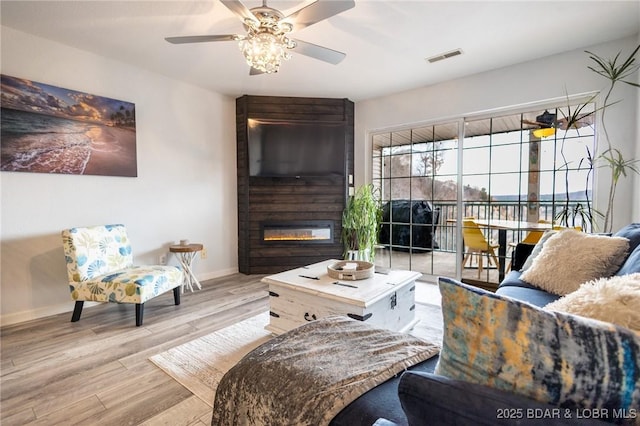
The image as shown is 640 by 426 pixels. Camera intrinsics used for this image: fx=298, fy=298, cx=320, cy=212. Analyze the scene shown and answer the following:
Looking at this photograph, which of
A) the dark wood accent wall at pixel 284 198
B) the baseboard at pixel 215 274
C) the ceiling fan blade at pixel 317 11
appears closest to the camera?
the ceiling fan blade at pixel 317 11

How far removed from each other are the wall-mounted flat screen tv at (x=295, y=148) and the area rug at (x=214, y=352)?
214 cm

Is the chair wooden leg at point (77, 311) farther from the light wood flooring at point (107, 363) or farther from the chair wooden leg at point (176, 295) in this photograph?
the chair wooden leg at point (176, 295)

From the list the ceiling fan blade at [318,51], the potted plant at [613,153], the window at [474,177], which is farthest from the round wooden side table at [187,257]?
the potted plant at [613,153]

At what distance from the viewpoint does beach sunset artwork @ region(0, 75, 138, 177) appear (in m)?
2.60

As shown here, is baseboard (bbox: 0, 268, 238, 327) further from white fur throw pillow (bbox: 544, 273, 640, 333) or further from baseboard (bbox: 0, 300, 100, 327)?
white fur throw pillow (bbox: 544, 273, 640, 333)

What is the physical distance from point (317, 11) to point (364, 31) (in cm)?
96

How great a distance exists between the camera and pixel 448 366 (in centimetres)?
70

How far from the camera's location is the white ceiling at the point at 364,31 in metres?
2.30

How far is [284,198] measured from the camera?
4.35m

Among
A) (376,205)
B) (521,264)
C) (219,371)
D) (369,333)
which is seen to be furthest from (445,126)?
(219,371)

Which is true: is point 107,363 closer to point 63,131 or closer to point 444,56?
point 63,131

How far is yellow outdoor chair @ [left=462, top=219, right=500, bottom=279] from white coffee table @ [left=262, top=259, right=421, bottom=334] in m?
1.66

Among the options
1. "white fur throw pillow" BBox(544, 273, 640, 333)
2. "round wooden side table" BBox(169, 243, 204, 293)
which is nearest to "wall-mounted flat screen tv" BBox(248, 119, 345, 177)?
"round wooden side table" BBox(169, 243, 204, 293)

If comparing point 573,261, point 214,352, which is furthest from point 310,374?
point 573,261
